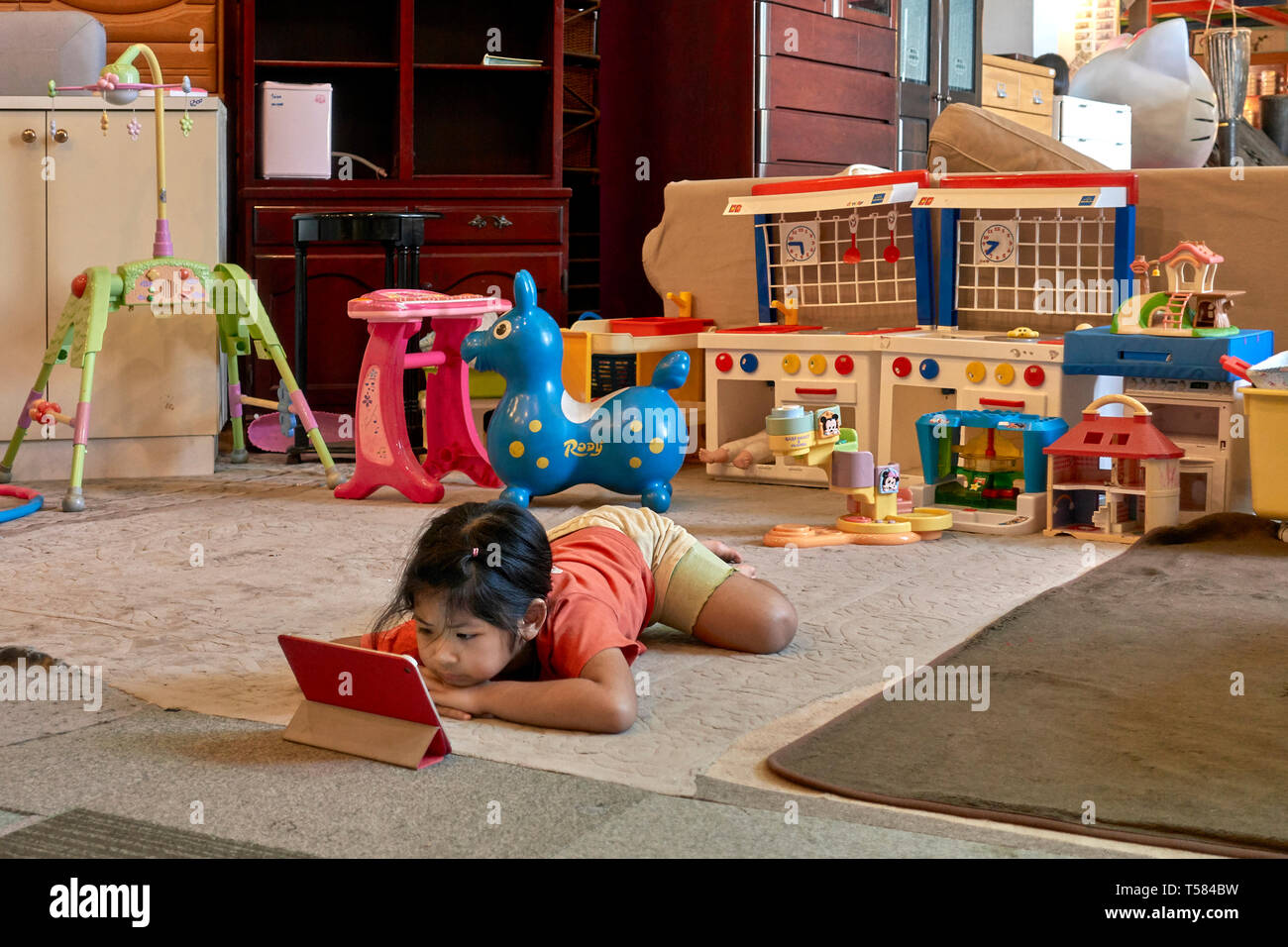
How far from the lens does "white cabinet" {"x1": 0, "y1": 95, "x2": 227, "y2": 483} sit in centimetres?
370

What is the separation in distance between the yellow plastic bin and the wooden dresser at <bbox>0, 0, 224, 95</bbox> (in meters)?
3.45

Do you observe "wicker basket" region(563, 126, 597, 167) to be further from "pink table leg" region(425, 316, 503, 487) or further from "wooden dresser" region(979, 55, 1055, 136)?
"pink table leg" region(425, 316, 503, 487)

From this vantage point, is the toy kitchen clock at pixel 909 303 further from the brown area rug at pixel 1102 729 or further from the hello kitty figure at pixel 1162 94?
the hello kitty figure at pixel 1162 94

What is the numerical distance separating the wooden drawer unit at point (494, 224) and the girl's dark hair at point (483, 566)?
301 centimetres

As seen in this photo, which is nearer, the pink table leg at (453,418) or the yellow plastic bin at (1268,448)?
the yellow plastic bin at (1268,448)

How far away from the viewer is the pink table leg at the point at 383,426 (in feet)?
11.2

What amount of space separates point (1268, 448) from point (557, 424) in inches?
59.0

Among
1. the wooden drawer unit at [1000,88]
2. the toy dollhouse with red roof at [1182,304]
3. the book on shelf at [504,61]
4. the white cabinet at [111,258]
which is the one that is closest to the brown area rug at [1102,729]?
the toy dollhouse with red roof at [1182,304]

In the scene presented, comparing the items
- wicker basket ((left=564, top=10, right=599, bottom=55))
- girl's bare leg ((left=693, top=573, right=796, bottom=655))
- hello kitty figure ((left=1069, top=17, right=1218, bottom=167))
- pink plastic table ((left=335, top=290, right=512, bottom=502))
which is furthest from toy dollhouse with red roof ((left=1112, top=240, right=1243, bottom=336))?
wicker basket ((left=564, top=10, right=599, bottom=55))


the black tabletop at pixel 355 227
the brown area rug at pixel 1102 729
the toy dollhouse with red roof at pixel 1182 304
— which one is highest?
the black tabletop at pixel 355 227

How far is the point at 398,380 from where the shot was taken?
3.46 m
